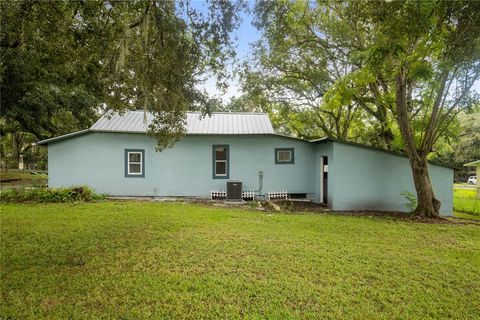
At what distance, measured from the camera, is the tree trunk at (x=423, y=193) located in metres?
8.64

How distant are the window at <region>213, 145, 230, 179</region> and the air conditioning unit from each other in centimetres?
89

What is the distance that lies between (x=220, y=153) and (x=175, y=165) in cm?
202

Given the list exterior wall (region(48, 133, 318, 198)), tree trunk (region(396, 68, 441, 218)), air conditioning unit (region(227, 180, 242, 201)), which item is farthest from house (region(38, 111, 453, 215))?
tree trunk (region(396, 68, 441, 218))

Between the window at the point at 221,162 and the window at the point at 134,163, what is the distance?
3082mm

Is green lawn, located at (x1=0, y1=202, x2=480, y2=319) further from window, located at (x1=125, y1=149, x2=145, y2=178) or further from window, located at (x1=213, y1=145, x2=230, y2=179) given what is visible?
window, located at (x1=213, y1=145, x2=230, y2=179)

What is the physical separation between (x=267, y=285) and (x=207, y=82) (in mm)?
4628

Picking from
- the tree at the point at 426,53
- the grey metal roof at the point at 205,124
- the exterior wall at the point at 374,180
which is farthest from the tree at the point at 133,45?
the exterior wall at the point at 374,180

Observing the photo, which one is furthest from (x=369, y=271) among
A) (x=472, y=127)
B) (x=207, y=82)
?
(x=472, y=127)

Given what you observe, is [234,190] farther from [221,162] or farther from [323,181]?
[323,181]

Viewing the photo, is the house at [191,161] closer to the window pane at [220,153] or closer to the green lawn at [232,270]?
the window pane at [220,153]

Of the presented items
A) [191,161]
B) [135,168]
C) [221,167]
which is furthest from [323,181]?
[135,168]

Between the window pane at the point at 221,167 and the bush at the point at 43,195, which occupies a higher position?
the window pane at the point at 221,167

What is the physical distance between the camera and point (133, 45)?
17.6 ft

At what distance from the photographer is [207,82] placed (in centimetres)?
641
